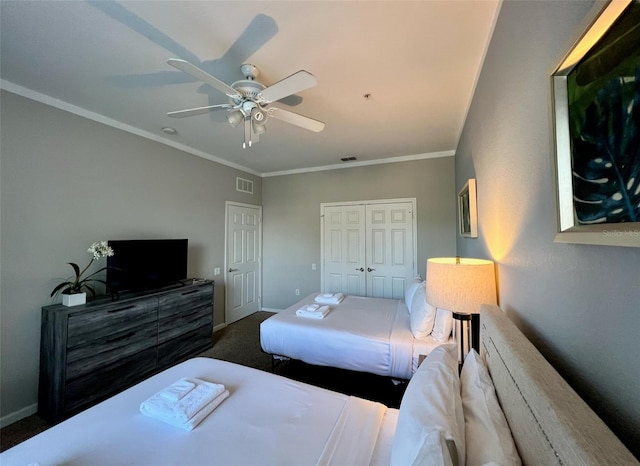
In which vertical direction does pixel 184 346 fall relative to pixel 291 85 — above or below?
below

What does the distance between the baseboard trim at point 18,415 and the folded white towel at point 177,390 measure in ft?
6.20

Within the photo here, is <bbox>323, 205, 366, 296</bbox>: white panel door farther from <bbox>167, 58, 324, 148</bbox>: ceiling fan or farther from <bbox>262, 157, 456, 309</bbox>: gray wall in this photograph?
<bbox>167, 58, 324, 148</bbox>: ceiling fan

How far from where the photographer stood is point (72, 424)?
1109 mm

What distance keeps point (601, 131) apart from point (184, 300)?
11.2 ft

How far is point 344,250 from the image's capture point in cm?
438

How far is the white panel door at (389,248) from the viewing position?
157 inches

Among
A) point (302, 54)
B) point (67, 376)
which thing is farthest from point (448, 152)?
point (67, 376)

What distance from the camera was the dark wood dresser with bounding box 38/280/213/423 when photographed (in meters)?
1.97

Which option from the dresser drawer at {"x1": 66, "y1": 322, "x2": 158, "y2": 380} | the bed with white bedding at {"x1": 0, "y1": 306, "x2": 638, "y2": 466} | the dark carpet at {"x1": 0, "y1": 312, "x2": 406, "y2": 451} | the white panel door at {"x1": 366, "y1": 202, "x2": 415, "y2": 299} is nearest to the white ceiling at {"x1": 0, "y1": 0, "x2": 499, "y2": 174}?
the white panel door at {"x1": 366, "y1": 202, "x2": 415, "y2": 299}

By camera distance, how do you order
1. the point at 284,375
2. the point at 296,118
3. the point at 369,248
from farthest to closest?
the point at 369,248
the point at 284,375
the point at 296,118

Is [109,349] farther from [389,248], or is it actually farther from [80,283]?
[389,248]

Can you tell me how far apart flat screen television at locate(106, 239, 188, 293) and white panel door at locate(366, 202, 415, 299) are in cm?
284

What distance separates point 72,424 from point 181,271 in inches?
85.6

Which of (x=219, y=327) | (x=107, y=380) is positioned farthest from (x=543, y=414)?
(x=219, y=327)
